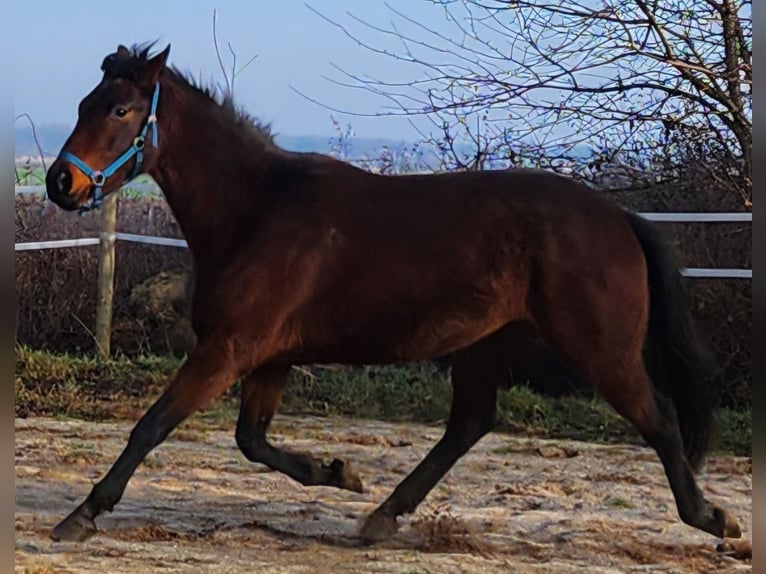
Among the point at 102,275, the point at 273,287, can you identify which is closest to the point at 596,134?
the point at 102,275

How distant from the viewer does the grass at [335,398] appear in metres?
7.29

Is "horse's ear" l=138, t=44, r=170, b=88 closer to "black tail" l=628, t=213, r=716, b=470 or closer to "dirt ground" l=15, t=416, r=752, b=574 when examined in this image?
"dirt ground" l=15, t=416, r=752, b=574

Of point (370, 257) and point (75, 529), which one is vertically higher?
point (370, 257)

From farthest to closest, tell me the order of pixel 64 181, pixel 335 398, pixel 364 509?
pixel 335 398
pixel 364 509
pixel 64 181

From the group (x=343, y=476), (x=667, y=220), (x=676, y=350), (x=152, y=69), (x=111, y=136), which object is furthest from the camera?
(x=667, y=220)

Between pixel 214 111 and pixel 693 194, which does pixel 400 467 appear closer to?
pixel 214 111

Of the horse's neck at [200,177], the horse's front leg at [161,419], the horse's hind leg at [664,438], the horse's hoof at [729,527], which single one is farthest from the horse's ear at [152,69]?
the horse's hoof at [729,527]

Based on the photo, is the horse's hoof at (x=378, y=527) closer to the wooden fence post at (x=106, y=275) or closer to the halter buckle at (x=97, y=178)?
the halter buckle at (x=97, y=178)

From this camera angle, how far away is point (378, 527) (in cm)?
467

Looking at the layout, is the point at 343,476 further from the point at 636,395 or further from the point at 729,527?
the point at 729,527

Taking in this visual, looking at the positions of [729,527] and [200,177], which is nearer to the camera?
[729,527]

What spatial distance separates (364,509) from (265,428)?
0.80 m

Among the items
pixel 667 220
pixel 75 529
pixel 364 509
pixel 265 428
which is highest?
pixel 667 220

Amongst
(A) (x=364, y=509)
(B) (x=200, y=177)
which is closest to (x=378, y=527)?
(A) (x=364, y=509)
